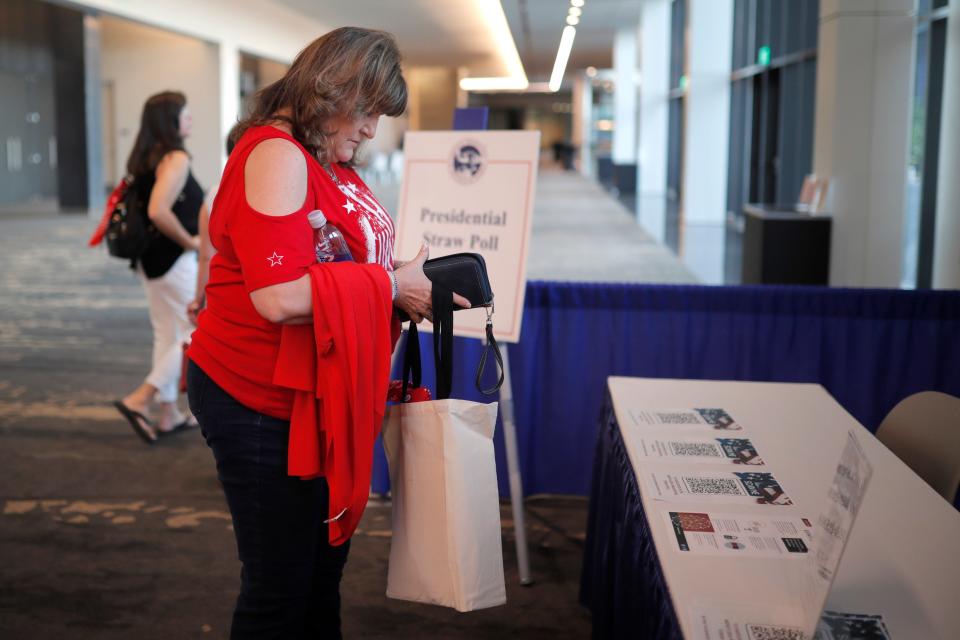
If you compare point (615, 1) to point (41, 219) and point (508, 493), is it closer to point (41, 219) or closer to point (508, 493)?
point (41, 219)

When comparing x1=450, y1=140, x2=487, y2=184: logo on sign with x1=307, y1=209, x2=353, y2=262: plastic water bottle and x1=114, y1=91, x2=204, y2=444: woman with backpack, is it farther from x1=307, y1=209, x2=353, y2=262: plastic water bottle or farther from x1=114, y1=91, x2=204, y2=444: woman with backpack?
x1=307, y1=209, x2=353, y2=262: plastic water bottle

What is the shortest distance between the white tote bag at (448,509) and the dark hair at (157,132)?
263cm

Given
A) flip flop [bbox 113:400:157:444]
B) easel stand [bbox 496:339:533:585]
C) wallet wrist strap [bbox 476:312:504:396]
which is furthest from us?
flip flop [bbox 113:400:157:444]

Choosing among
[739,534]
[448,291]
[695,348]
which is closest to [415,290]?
[448,291]

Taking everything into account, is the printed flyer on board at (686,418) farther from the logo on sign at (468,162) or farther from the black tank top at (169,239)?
the black tank top at (169,239)

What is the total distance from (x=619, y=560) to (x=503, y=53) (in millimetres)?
29063

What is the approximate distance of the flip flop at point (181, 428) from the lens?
4456 millimetres

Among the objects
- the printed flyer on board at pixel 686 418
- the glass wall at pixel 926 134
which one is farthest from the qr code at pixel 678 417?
the glass wall at pixel 926 134

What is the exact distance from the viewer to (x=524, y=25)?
22062 millimetres

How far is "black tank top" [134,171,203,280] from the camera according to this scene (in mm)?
4039

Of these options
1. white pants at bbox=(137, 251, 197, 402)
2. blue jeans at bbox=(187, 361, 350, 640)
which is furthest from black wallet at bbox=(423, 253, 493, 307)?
white pants at bbox=(137, 251, 197, 402)

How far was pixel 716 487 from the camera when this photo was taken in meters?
1.88

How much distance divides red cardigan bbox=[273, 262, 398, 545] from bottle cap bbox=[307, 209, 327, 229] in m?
0.07

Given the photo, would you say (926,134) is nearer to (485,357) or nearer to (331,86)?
(485,357)
